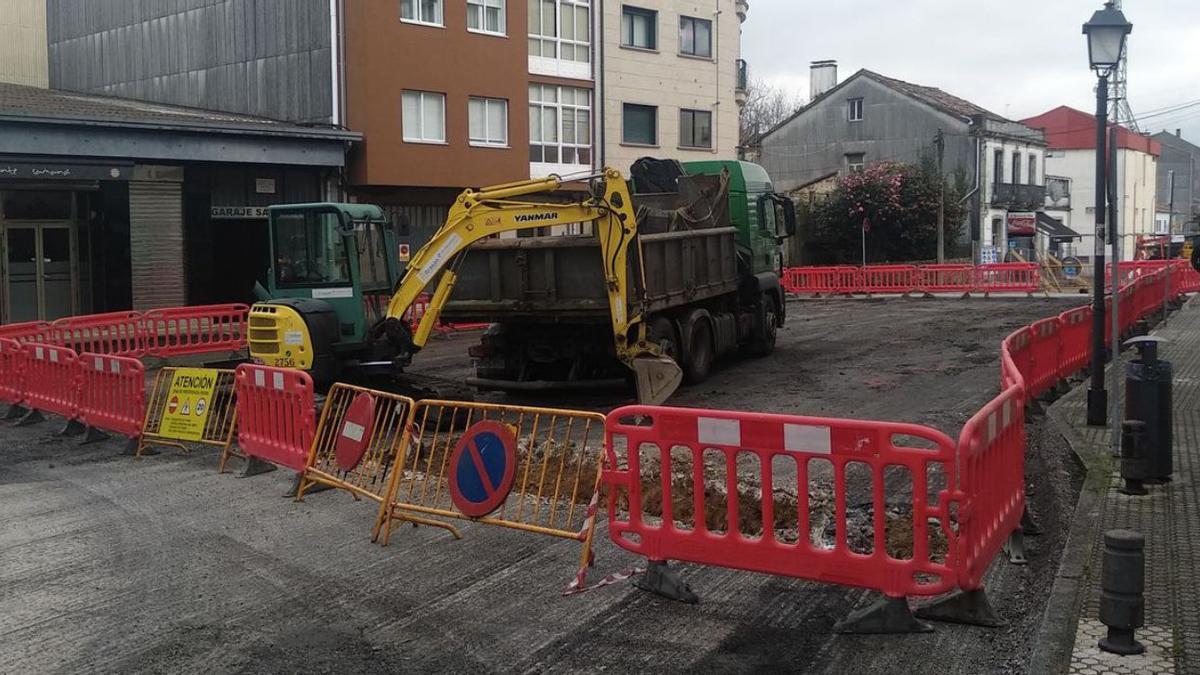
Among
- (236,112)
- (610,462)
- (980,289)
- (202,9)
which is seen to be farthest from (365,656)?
(980,289)

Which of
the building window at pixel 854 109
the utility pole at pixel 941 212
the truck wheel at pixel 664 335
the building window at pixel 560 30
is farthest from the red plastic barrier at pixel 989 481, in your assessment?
the building window at pixel 854 109

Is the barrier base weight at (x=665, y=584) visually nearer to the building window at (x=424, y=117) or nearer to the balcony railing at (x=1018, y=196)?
the building window at (x=424, y=117)

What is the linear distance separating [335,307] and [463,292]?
1624 mm

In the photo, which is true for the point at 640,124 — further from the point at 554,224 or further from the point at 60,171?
the point at 554,224

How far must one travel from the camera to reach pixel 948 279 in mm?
37000

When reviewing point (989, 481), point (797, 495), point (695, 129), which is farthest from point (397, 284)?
point (695, 129)

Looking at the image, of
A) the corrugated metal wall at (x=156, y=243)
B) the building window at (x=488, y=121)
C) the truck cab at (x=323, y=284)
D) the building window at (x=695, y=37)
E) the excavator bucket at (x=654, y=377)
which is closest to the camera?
the truck cab at (x=323, y=284)

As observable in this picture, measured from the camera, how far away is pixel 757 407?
1364 cm

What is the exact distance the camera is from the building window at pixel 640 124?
35.1 metres

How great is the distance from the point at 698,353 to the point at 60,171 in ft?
44.8

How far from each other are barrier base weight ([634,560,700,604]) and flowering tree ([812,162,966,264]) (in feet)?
132

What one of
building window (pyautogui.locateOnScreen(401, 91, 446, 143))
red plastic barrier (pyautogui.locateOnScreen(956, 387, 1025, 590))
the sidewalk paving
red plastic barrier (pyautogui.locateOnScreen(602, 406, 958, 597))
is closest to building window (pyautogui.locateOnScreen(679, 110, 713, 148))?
building window (pyautogui.locateOnScreen(401, 91, 446, 143))

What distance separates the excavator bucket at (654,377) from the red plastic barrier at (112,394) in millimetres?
5537

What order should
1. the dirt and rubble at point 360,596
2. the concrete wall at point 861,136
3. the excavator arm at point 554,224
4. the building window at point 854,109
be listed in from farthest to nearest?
the building window at point 854,109, the concrete wall at point 861,136, the excavator arm at point 554,224, the dirt and rubble at point 360,596
